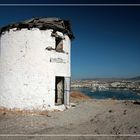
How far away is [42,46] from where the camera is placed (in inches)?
634

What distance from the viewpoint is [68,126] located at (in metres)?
11.8

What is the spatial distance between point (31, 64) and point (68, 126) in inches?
224

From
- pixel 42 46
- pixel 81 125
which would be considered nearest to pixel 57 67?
pixel 42 46

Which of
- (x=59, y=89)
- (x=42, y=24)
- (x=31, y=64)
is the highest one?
(x=42, y=24)

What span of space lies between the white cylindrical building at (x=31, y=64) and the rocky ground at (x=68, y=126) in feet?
3.80

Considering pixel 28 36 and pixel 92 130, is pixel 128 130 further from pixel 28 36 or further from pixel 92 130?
pixel 28 36

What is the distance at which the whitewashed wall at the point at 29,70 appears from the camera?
15.8 meters

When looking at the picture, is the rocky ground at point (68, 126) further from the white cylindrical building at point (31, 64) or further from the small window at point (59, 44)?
the small window at point (59, 44)

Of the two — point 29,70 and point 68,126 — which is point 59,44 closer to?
point 29,70

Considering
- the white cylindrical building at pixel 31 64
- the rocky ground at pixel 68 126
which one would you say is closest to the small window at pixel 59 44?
the white cylindrical building at pixel 31 64

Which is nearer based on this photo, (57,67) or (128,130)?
(128,130)

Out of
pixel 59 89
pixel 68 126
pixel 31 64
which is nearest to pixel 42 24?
pixel 31 64

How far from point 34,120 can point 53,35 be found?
20.2 ft

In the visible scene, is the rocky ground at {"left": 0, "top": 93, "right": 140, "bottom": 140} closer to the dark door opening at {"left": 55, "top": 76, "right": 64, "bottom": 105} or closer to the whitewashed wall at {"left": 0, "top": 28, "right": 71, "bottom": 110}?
the whitewashed wall at {"left": 0, "top": 28, "right": 71, "bottom": 110}
